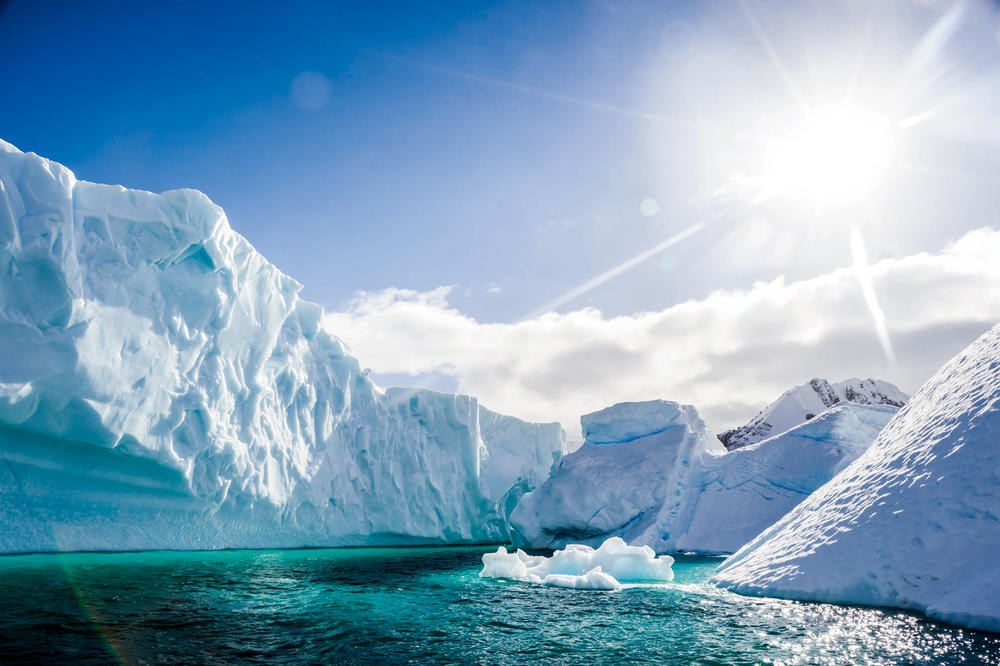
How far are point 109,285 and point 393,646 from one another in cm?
1363

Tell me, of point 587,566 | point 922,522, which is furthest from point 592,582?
point 922,522

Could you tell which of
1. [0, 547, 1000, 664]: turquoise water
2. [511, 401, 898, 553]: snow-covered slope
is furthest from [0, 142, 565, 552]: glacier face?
[511, 401, 898, 553]: snow-covered slope

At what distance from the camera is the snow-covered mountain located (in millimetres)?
42062

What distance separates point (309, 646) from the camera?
6.89m

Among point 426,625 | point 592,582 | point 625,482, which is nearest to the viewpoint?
point 426,625

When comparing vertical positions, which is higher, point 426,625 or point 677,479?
point 677,479

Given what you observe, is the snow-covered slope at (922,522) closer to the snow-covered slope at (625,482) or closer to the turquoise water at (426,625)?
the turquoise water at (426,625)

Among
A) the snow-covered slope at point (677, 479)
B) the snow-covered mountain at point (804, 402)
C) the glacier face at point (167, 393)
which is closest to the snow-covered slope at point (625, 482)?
the snow-covered slope at point (677, 479)

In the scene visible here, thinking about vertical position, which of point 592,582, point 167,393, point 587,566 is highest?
point 167,393

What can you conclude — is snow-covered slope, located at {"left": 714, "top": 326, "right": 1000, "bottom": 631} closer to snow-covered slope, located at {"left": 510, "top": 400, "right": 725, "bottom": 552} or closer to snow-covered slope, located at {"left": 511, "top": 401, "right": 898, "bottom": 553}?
snow-covered slope, located at {"left": 511, "top": 401, "right": 898, "bottom": 553}

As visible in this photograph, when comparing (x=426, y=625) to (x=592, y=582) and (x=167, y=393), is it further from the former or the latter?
(x=167, y=393)

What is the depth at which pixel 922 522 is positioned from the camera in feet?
26.5

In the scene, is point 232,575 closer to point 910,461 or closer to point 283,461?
point 283,461

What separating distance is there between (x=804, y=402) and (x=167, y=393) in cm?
4319
